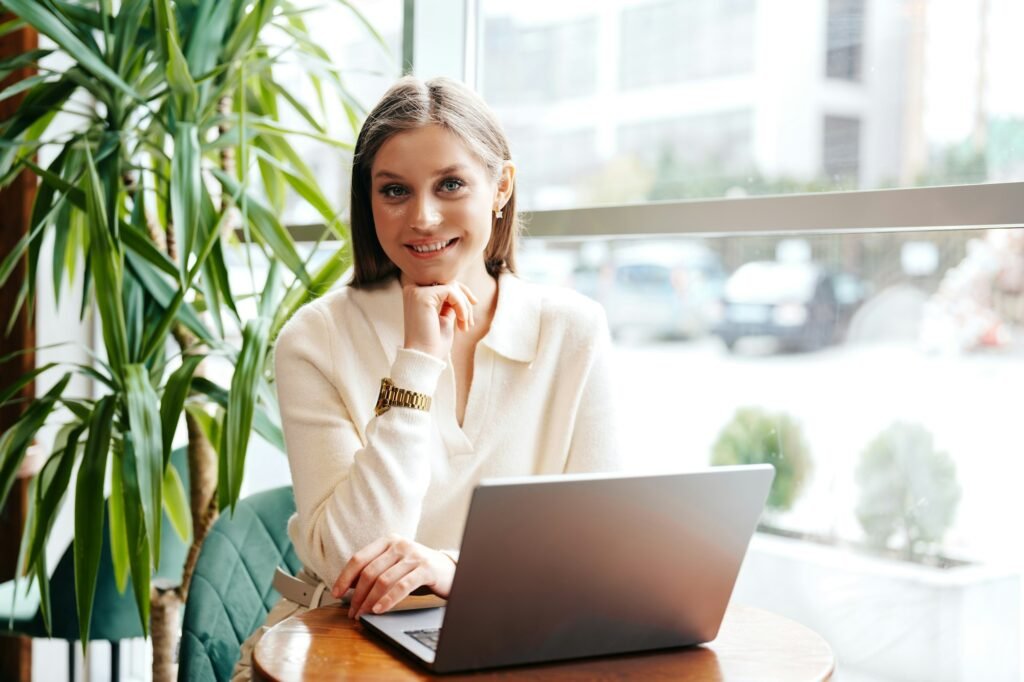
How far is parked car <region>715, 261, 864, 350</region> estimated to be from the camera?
5.93 ft

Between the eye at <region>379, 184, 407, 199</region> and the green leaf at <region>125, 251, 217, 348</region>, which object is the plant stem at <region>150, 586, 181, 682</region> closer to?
the green leaf at <region>125, 251, 217, 348</region>

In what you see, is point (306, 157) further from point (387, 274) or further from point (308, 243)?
point (387, 274)

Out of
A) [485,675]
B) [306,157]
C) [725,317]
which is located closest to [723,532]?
[485,675]

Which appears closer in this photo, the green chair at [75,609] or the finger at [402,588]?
the finger at [402,588]

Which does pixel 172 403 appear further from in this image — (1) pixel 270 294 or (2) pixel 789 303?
(2) pixel 789 303

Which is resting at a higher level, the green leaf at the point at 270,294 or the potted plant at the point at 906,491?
the green leaf at the point at 270,294

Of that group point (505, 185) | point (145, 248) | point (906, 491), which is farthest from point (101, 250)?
point (906, 491)

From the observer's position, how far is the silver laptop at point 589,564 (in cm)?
97

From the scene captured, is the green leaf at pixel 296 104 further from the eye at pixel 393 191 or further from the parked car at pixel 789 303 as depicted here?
the parked car at pixel 789 303

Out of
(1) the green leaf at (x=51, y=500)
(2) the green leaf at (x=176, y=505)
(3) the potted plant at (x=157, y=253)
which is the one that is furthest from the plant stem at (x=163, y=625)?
(1) the green leaf at (x=51, y=500)

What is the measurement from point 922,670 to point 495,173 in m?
1.05

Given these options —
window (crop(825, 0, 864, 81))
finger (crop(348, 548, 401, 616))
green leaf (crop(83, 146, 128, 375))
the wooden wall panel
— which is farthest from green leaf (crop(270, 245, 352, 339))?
the wooden wall panel

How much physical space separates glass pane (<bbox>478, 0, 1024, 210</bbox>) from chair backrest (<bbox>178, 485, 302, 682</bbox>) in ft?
2.99

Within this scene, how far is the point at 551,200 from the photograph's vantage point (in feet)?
7.73
